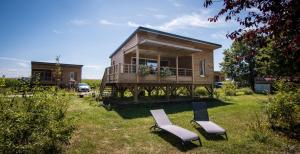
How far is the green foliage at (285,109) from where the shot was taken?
773cm

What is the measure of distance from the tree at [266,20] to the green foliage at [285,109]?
16.0 ft

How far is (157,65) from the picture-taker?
16.9 m

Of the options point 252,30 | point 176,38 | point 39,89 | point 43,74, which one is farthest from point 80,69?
point 252,30

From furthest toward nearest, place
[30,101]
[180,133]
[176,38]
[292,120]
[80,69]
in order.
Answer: [80,69] → [176,38] → [292,120] → [180,133] → [30,101]

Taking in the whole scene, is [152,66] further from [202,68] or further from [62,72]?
[62,72]

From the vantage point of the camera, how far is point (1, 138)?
13.8 feet

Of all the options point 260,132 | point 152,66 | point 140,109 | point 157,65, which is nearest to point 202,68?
point 157,65

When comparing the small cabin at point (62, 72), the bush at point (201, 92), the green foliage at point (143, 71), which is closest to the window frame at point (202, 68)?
the bush at point (201, 92)

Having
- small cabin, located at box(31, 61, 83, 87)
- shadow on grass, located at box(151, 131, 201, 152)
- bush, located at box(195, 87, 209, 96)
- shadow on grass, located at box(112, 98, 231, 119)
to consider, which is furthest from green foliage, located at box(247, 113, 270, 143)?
small cabin, located at box(31, 61, 83, 87)

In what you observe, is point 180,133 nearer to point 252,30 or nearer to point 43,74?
point 252,30

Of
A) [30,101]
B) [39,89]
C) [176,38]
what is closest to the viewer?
[30,101]

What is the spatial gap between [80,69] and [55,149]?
120ft

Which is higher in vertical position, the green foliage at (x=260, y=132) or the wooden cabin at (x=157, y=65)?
the wooden cabin at (x=157, y=65)

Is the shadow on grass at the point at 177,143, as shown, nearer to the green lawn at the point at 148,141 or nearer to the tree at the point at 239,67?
the green lawn at the point at 148,141
